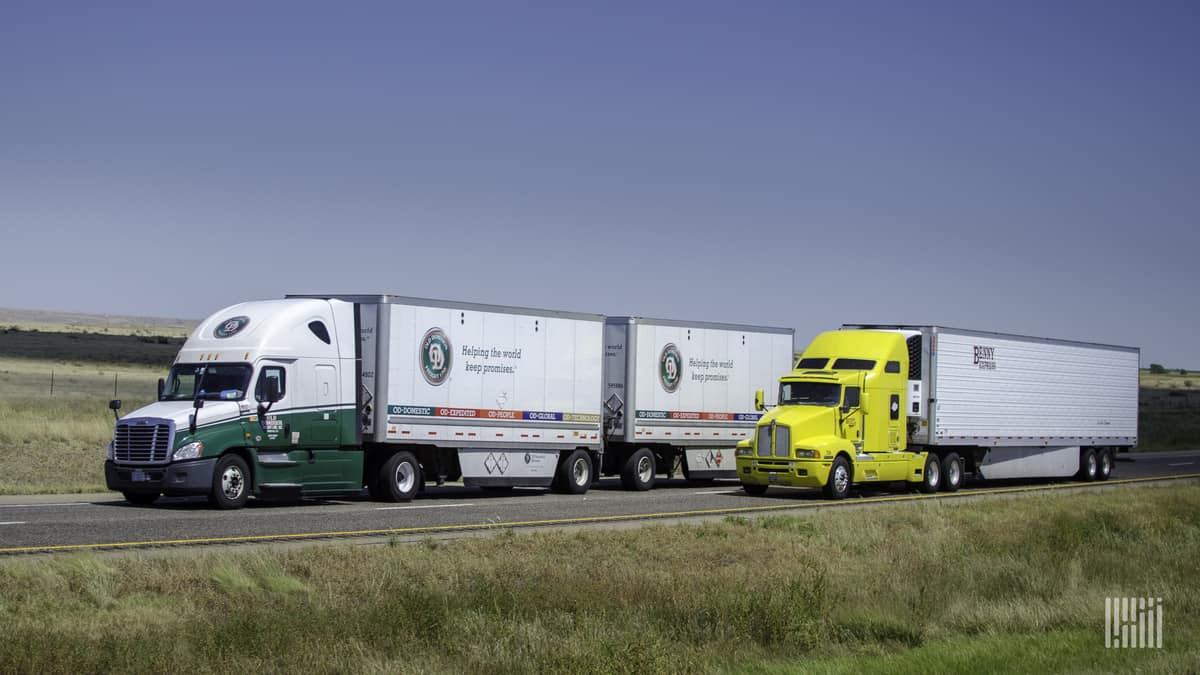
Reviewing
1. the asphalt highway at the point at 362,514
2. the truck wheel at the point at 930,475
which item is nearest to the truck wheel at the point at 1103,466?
the asphalt highway at the point at 362,514

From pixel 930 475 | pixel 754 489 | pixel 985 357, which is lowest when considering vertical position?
pixel 754 489

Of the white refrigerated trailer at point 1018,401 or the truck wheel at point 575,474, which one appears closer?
the truck wheel at point 575,474

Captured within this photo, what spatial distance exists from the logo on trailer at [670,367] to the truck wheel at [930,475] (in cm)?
612

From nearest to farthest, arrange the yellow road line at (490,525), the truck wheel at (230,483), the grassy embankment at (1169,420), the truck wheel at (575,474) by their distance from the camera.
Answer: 1. the yellow road line at (490,525)
2. the truck wheel at (230,483)
3. the truck wheel at (575,474)
4. the grassy embankment at (1169,420)

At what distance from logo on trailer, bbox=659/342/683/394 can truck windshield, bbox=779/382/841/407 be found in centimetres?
297

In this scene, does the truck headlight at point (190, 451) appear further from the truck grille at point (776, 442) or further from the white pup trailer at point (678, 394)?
the truck grille at point (776, 442)

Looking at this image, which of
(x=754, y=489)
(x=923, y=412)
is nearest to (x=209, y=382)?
(x=754, y=489)

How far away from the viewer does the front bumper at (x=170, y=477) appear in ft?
73.7

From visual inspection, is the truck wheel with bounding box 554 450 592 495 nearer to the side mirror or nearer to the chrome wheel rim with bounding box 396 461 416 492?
the chrome wheel rim with bounding box 396 461 416 492

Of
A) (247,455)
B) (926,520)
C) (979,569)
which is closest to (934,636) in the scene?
(979,569)

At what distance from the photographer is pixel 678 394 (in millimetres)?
32062

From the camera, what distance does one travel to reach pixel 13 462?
1275 inches

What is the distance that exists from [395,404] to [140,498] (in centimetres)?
489

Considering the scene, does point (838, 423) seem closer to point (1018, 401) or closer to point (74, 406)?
point (1018, 401)
